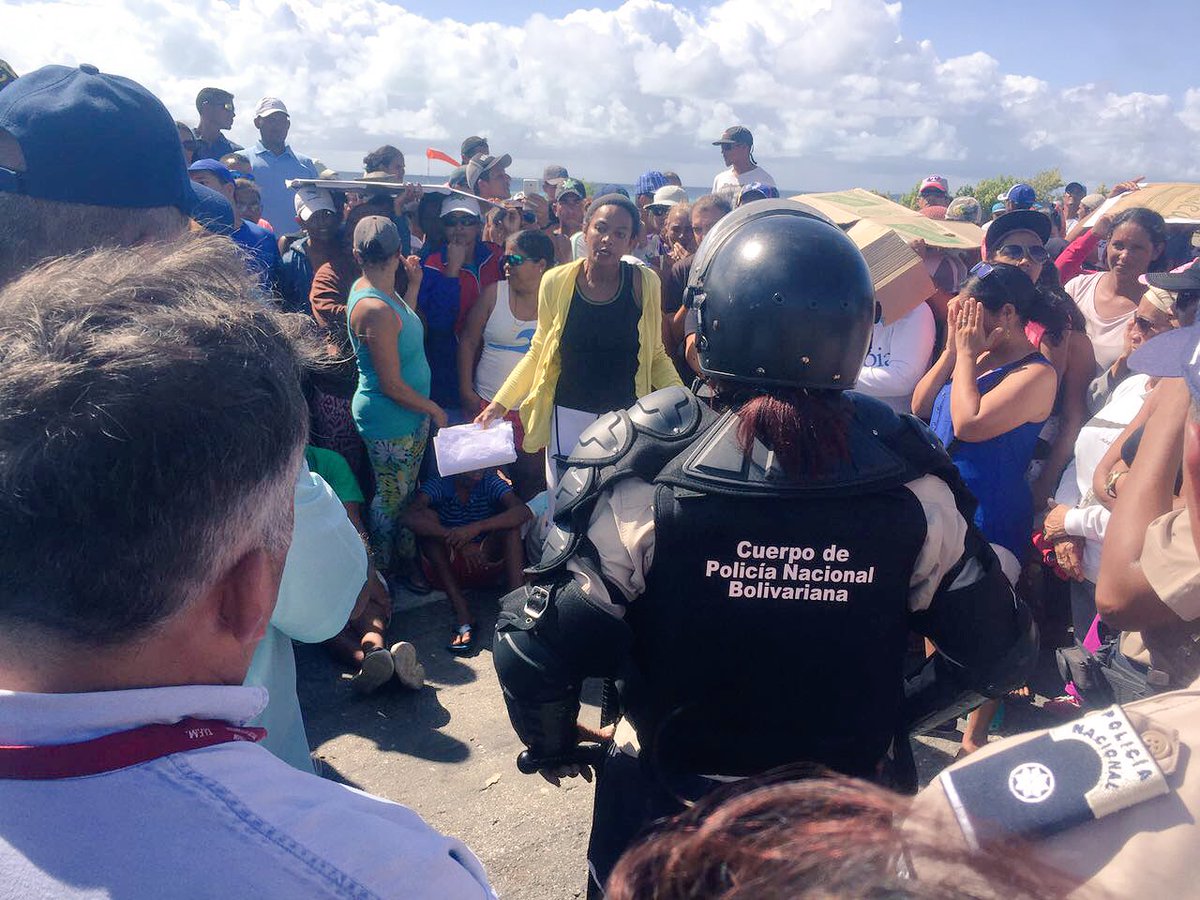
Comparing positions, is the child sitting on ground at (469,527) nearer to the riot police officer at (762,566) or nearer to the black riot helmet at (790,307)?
the riot police officer at (762,566)

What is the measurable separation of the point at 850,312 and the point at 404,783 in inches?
102

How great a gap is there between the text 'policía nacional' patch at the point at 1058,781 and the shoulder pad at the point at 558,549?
93 centimetres

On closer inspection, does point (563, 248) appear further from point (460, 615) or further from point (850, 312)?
point (850, 312)

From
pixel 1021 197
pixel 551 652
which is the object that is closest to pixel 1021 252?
pixel 551 652

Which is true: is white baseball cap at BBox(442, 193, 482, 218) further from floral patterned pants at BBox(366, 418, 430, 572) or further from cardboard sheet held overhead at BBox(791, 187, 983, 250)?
cardboard sheet held overhead at BBox(791, 187, 983, 250)

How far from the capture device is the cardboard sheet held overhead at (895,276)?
12.6 ft

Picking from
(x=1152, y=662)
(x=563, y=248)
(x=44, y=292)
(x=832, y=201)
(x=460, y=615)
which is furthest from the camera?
(x=563, y=248)

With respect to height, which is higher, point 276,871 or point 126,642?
point 126,642

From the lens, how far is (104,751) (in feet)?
2.22

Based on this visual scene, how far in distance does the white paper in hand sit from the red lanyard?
10.9 ft

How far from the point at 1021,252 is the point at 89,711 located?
4.65 meters

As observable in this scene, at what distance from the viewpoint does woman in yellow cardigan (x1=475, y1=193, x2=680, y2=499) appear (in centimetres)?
415

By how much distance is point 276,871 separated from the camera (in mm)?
672

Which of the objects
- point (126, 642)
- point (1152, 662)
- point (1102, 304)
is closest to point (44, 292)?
point (126, 642)
